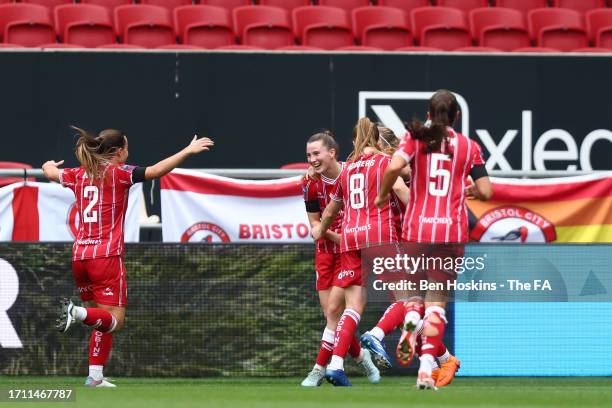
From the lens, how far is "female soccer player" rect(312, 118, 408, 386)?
862cm

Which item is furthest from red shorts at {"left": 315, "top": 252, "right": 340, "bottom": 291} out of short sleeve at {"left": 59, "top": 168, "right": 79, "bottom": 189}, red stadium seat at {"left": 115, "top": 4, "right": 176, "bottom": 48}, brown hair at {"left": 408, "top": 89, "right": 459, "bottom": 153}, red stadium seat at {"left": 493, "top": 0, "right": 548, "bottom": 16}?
red stadium seat at {"left": 493, "top": 0, "right": 548, "bottom": 16}

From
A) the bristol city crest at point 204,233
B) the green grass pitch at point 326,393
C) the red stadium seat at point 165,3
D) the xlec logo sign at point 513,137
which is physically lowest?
the green grass pitch at point 326,393

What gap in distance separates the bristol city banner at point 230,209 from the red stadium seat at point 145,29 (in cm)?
394

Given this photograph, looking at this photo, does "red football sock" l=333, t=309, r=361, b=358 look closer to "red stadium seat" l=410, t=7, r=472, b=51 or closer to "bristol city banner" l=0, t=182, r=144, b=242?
"bristol city banner" l=0, t=182, r=144, b=242

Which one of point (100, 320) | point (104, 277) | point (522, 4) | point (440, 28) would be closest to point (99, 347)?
point (100, 320)

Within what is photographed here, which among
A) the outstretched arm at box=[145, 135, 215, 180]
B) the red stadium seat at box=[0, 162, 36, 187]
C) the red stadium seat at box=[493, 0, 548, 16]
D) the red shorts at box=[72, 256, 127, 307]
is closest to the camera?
the outstretched arm at box=[145, 135, 215, 180]

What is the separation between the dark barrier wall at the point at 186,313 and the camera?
32.6 ft

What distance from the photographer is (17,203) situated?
1112 centimetres

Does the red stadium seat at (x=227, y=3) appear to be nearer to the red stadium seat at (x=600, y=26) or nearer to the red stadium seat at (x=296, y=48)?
the red stadium seat at (x=296, y=48)

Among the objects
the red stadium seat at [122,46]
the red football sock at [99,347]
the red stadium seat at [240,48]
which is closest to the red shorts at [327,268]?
the red football sock at [99,347]

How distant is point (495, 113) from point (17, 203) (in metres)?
5.53

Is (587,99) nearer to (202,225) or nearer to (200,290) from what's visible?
(202,225)

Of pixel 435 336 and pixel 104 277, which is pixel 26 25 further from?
pixel 435 336

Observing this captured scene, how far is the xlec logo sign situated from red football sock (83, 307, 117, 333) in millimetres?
5779
